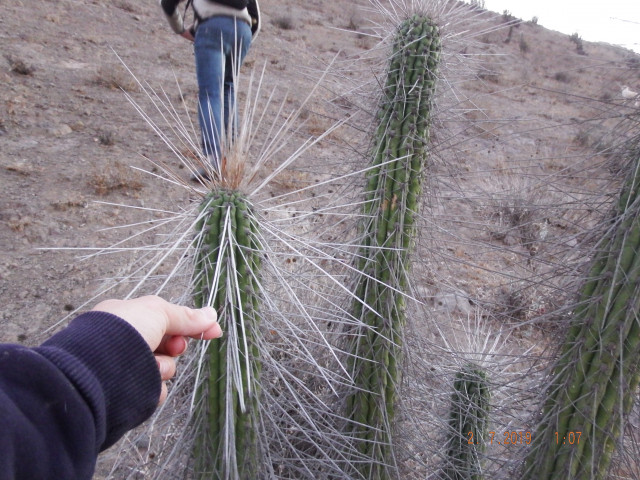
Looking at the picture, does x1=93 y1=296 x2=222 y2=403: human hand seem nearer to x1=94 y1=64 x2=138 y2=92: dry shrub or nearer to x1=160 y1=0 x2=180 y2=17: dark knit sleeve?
x1=160 y1=0 x2=180 y2=17: dark knit sleeve

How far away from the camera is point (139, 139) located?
5.31 metres

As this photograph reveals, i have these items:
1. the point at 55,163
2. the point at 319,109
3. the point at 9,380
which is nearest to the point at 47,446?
the point at 9,380

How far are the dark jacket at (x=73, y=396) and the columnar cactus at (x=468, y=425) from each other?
1.45m

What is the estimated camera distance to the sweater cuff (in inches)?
39.2

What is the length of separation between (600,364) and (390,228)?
0.78m

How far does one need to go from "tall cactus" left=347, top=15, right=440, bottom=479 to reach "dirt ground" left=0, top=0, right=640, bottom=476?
0.61 feet

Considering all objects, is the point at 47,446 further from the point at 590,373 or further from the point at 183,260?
the point at 590,373

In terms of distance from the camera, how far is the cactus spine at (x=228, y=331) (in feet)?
4.16

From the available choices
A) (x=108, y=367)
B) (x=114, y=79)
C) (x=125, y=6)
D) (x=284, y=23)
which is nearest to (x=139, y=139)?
(x=114, y=79)

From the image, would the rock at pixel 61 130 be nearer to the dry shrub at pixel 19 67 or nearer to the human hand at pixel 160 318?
the dry shrub at pixel 19 67

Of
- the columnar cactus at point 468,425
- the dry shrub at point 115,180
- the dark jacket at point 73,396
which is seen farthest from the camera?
the dry shrub at point 115,180
